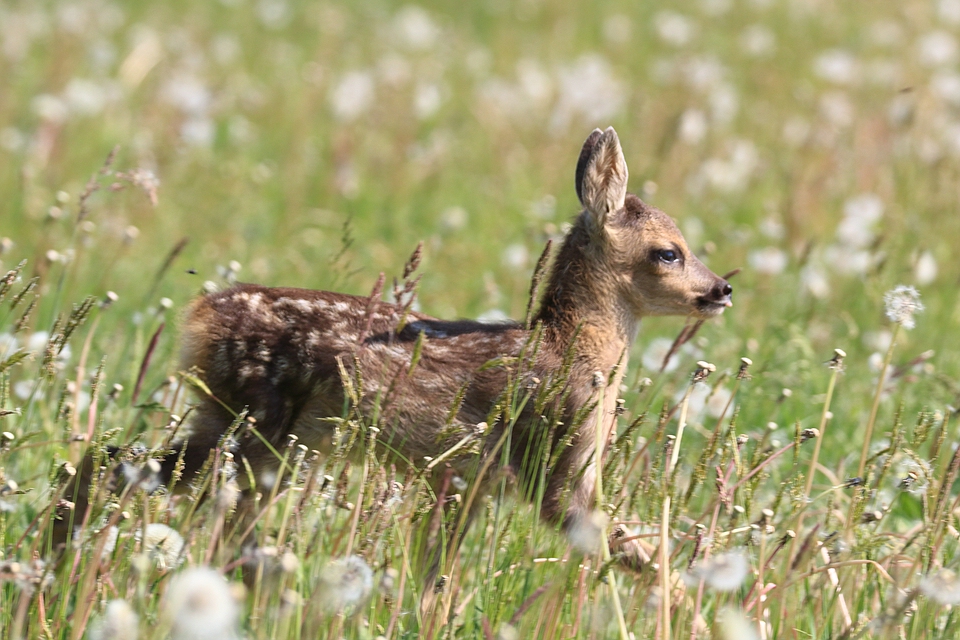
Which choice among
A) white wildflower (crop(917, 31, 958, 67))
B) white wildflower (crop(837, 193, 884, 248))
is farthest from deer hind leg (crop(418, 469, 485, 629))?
white wildflower (crop(917, 31, 958, 67))

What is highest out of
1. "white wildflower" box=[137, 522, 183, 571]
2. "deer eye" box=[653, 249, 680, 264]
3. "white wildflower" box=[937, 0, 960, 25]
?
"white wildflower" box=[937, 0, 960, 25]

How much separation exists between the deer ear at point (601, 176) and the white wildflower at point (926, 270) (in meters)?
3.30

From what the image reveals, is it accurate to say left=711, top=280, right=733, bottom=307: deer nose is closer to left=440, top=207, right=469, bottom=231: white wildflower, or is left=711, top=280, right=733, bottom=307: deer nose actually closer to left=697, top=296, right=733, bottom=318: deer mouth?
left=697, top=296, right=733, bottom=318: deer mouth

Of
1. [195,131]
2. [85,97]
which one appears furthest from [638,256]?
[85,97]

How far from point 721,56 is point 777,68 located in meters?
0.67

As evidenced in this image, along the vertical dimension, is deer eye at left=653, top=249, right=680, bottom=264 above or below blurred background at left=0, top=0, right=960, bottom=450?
below

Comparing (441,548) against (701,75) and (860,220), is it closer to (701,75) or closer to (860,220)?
(860,220)

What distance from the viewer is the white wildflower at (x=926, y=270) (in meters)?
8.05

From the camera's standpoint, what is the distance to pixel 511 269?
8508 mm

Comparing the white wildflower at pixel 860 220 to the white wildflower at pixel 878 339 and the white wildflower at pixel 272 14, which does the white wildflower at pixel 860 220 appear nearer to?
the white wildflower at pixel 878 339

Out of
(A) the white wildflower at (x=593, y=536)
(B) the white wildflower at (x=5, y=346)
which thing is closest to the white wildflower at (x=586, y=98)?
(B) the white wildflower at (x=5, y=346)

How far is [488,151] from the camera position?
36.7ft

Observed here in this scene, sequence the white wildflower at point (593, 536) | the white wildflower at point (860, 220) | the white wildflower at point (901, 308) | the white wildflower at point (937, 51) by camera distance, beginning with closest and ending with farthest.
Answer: the white wildflower at point (593, 536) → the white wildflower at point (901, 308) → the white wildflower at point (860, 220) → the white wildflower at point (937, 51)

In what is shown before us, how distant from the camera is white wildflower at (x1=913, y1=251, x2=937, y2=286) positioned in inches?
317
